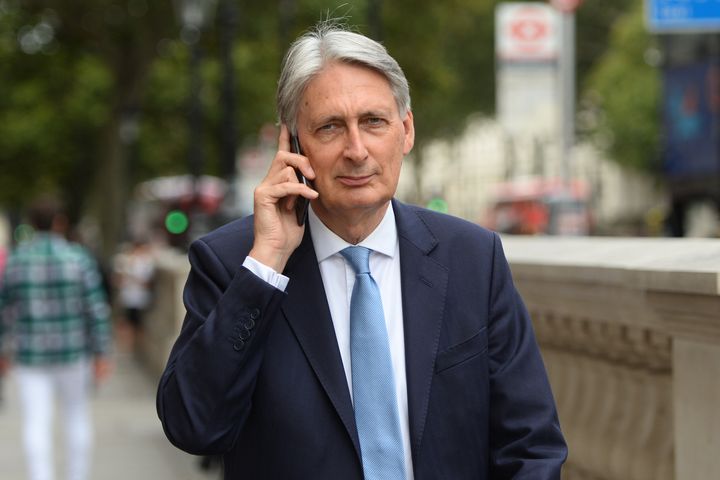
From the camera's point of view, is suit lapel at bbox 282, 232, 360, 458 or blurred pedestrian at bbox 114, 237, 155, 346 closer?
suit lapel at bbox 282, 232, 360, 458

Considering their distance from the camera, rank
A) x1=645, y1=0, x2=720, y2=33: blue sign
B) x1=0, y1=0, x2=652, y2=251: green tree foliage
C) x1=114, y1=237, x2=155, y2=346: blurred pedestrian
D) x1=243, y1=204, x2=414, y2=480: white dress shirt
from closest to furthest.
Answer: x1=243, y1=204, x2=414, y2=480: white dress shirt < x1=645, y1=0, x2=720, y2=33: blue sign < x1=114, y1=237, x2=155, y2=346: blurred pedestrian < x1=0, y1=0, x2=652, y2=251: green tree foliage

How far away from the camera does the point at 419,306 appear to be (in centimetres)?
282

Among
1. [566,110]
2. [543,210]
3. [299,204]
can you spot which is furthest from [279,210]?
[543,210]

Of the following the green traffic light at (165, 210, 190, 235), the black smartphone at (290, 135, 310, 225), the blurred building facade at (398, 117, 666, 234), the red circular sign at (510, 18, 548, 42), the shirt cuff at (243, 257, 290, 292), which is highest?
the red circular sign at (510, 18, 548, 42)

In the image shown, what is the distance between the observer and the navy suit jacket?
2.73 m

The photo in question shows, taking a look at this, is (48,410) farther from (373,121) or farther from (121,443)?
(373,121)

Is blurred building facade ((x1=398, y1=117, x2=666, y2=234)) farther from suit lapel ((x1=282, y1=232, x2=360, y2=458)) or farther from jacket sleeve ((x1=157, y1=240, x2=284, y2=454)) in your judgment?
jacket sleeve ((x1=157, y1=240, x2=284, y2=454))

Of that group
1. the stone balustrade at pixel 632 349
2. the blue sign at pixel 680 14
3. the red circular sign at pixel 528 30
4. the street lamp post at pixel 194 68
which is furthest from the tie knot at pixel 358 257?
the red circular sign at pixel 528 30

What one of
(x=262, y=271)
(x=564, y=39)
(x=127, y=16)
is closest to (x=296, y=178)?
(x=262, y=271)

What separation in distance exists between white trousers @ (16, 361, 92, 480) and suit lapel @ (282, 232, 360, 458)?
19.4 ft

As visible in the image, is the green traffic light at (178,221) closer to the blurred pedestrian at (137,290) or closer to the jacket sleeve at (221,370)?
the blurred pedestrian at (137,290)

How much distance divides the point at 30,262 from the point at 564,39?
17.5 m

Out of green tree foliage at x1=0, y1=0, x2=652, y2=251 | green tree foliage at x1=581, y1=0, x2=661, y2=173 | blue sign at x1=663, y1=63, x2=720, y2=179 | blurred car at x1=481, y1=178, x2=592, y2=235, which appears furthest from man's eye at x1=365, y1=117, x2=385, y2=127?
green tree foliage at x1=581, y1=0, x2=661, y2=173

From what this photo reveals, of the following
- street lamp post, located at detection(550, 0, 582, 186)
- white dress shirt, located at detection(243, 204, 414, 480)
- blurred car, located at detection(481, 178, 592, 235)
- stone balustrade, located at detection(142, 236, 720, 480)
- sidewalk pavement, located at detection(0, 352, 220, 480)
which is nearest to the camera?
white dress shirt, located at detection(243, 204, 414, 480)
